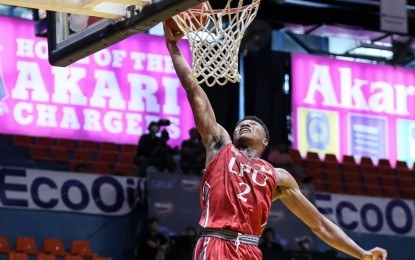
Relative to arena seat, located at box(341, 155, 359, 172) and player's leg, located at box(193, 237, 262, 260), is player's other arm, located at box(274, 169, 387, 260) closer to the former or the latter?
player's leg, located at box(193, 237, 262, 260)

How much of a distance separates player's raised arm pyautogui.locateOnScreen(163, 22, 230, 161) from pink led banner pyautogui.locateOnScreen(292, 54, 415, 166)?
15834 millimetres

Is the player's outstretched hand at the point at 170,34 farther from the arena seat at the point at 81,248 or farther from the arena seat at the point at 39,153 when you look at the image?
the arena seat at the point at 39,153

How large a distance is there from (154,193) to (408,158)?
10.2 meters

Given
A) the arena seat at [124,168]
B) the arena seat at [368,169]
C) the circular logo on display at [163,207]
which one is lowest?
the circular logo on display at [163,207]

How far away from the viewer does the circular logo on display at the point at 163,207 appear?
51.7ft

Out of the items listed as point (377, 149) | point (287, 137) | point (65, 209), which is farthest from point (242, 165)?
point (377, 149)

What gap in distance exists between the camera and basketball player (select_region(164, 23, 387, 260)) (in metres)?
6.62

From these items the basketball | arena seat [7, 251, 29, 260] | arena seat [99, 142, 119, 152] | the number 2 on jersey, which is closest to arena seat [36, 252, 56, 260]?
arena seat [7, 251, 29, 260]

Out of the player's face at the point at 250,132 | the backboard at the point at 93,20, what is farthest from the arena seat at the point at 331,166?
the backboard at the point at 93,20

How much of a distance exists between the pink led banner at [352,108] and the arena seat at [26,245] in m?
9.37

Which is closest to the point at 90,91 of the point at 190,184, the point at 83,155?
the point at 83,155

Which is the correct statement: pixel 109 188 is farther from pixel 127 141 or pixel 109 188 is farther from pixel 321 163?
pixel 321 163

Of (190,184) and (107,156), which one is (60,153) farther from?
(190,184)

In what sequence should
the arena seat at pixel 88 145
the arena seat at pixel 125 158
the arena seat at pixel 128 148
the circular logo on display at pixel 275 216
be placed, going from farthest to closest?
the arena seat at pixel 128 148 < the arena seat at pixel 88 145 < the arena seat at pixel 125 158 < the circular logo on display at pixel 275 216
